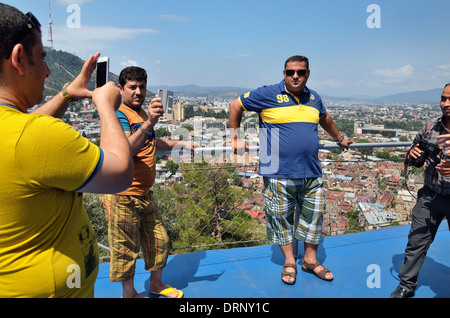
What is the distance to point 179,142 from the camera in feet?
8.44

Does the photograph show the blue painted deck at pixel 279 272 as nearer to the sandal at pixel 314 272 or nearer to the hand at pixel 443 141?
the sandal at pixel 314 272

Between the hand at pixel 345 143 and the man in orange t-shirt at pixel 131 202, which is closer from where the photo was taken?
the man in orange t-shirt at pixel 131 202

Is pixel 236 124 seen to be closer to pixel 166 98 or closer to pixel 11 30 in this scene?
pixel 166 98

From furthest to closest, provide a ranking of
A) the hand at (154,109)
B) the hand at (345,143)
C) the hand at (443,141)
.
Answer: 1. the hand at (345,143)
2. the hand at (443,141)
3. the hand at (154,109)

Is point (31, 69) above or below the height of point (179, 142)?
above

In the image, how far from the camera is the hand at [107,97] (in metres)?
1.04

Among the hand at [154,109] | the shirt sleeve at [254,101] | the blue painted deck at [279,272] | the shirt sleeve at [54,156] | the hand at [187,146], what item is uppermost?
the shirt sleeve at [254,101]

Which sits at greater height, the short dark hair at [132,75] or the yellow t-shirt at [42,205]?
the short dark hair at [132,75]

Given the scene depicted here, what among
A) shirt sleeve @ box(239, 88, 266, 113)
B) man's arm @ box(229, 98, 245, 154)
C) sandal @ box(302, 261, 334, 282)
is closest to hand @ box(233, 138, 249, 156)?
man's arm @ box(229, 98, 245, 154)

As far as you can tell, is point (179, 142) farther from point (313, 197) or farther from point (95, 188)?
point (95, 188)

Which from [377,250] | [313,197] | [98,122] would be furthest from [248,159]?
[98,122]

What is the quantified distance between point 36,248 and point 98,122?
44 cm

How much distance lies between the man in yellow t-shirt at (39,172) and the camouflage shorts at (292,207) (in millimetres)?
1802

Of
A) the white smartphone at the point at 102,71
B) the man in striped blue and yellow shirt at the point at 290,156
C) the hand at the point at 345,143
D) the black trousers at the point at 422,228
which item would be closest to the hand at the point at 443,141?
the black trousers at the point at 422,228
